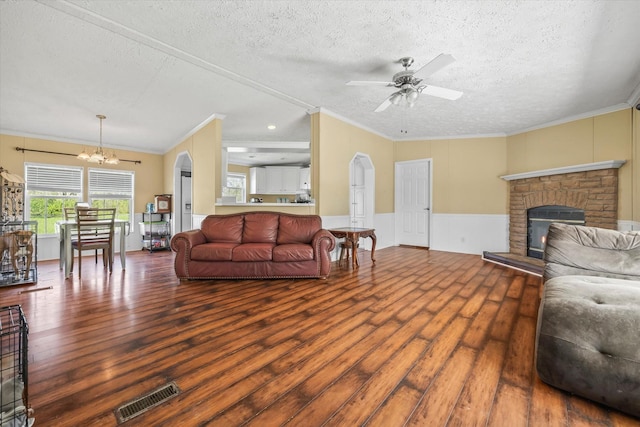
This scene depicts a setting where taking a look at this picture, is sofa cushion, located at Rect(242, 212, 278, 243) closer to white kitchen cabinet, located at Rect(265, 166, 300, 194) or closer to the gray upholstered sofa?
the gray upholstered sofa

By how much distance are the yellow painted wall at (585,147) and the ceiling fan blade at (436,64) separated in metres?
3.56

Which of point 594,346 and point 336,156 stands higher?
point 336,156

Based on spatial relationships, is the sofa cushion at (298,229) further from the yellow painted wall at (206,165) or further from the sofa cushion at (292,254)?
the yellow painted wall at (206,165)

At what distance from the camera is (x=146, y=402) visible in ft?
4.51

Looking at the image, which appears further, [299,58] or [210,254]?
[210,254]

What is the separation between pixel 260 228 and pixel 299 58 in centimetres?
231

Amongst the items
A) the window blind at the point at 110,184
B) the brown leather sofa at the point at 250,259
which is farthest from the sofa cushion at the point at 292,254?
the window blind at the point at 110,184

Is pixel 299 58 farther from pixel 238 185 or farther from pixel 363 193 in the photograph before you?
pixel 238 185

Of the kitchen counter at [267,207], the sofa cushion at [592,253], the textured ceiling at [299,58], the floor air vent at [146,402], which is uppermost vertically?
the textured ceiling at [299,58]

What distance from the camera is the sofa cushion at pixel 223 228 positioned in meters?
4.07

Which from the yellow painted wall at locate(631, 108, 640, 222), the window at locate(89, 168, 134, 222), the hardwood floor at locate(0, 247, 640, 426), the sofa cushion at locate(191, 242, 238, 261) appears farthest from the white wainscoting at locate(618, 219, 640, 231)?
the window at locate(89, 168, 134, 222)

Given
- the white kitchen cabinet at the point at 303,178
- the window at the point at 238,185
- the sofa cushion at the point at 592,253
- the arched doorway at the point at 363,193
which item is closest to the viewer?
the sofa cushion at the point at 592,253

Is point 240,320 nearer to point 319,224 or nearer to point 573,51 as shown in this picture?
point 319,224

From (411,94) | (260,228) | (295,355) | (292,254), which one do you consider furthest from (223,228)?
(411,94)
